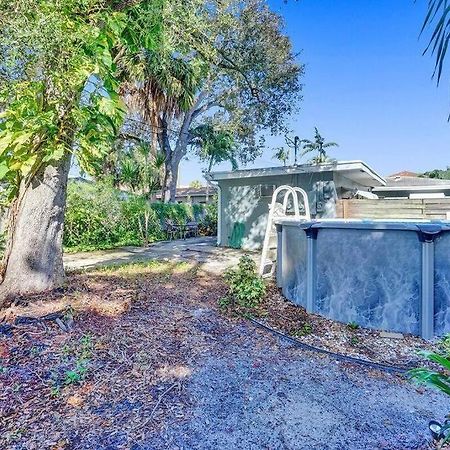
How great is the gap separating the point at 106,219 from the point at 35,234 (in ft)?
24.7

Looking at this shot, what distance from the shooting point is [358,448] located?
243cm

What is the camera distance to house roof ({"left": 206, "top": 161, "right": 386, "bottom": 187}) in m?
9.53

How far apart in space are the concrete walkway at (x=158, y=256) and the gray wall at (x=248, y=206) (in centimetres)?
81

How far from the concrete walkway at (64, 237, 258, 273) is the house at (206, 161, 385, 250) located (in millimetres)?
980

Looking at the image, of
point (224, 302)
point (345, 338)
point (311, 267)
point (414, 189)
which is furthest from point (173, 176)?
point (345, 338)

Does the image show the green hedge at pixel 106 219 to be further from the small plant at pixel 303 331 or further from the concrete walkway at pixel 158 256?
the small plant at pixel 303 331

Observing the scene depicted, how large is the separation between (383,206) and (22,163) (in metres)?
9.08

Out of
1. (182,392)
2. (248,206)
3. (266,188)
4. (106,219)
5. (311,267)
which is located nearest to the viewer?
(182,392)

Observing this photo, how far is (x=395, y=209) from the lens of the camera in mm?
9891

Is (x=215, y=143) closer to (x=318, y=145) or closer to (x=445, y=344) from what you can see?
(x=318, y=145)

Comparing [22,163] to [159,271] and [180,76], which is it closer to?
[159,271]

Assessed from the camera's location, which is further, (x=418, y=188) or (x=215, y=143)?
(x=215, y=143)

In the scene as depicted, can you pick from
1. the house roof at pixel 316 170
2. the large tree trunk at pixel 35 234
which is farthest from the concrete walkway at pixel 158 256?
the large tree trunk at pixel 35 234

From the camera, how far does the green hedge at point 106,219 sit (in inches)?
445
